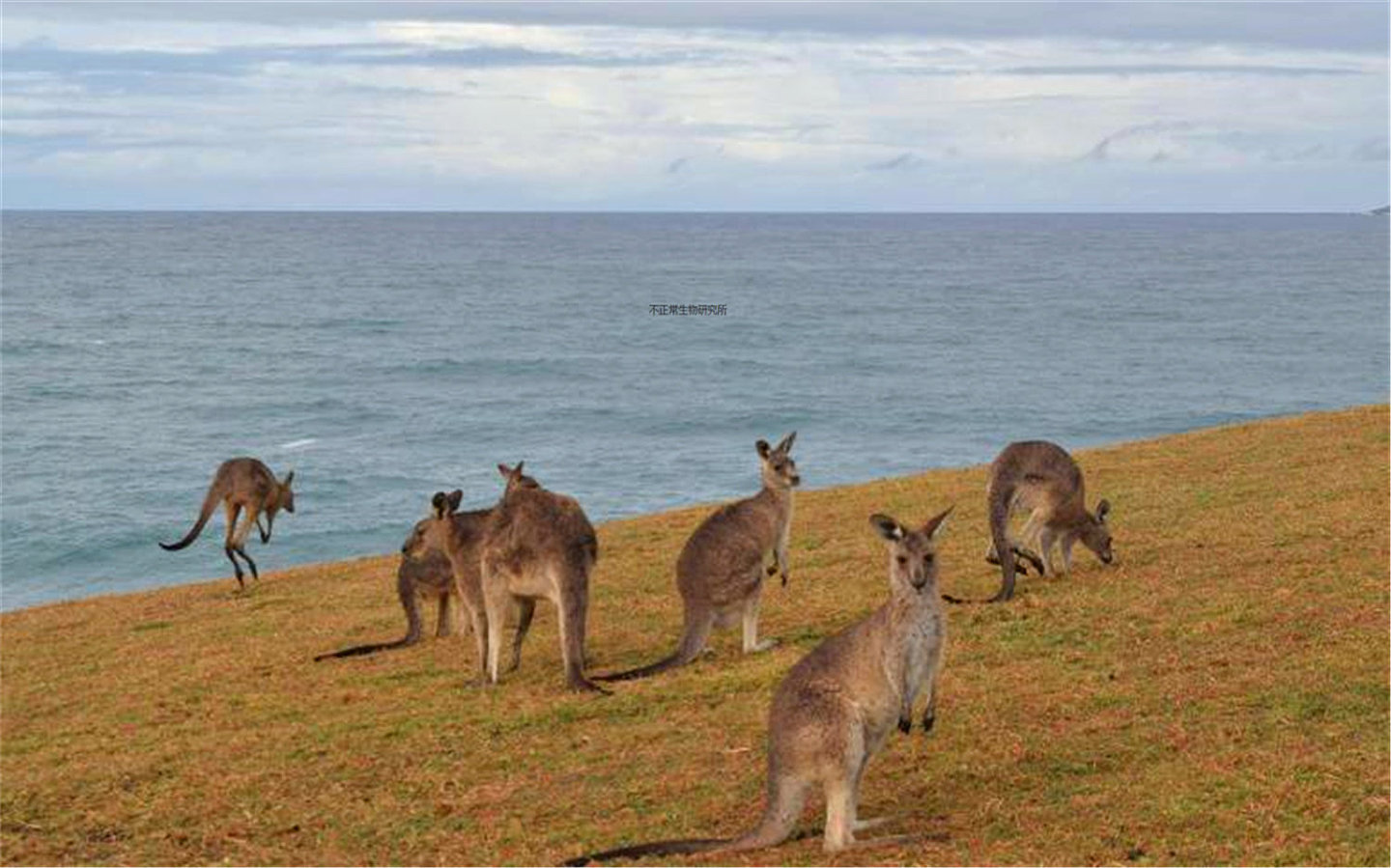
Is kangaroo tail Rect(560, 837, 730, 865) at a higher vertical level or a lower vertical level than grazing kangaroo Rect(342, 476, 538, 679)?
lower

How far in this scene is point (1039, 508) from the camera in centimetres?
1505

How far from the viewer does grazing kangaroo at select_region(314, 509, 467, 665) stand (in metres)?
15.2

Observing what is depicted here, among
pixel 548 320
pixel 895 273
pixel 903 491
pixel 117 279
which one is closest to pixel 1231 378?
pixel 548 320

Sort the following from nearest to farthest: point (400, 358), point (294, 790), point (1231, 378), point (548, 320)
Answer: point (294, 790) < point (1231, 378) < point (400, 358) < point (548, 320)

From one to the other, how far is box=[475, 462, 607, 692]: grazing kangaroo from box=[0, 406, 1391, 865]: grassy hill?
573 mm

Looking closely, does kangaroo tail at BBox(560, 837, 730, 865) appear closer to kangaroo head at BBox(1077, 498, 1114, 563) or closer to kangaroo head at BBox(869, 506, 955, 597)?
kangaroo head at BBox(869, 506, 955, 597)

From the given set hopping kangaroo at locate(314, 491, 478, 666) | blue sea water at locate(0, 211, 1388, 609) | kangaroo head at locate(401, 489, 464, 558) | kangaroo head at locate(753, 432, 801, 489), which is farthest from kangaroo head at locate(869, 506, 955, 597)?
blue sea water at locate(0, 211, 1388, 609)

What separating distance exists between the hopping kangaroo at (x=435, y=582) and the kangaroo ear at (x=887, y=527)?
5.28 meters

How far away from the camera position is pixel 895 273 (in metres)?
188

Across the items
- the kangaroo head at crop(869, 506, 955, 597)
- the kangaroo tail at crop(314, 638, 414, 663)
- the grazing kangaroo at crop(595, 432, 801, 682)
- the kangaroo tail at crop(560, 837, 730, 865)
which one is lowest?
the kangaroo tail at crop(560, 837, 730, 865)

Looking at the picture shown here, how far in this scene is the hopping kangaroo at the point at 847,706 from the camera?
8.67 meters

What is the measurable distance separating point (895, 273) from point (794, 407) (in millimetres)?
113610

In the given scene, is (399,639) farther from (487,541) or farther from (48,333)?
(48,333)

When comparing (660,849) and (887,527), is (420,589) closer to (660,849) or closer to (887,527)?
(660,849)
